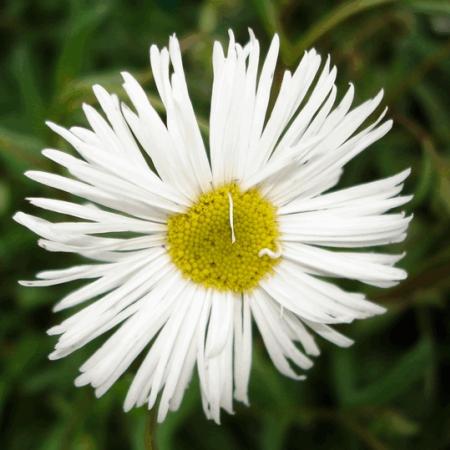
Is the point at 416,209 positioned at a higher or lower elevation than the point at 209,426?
higher

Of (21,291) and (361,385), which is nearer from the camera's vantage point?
(21,291)

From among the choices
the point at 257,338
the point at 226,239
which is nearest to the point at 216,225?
the point at 226,239

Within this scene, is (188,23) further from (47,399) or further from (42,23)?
(47,399)

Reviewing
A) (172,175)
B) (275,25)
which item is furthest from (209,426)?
(275,25)

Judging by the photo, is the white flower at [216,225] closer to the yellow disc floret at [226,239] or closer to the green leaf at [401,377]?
the yellow disc floret at [226,239]

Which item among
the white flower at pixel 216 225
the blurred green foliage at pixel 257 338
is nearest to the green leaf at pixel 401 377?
the blurred green foliage at pixel 257 338
